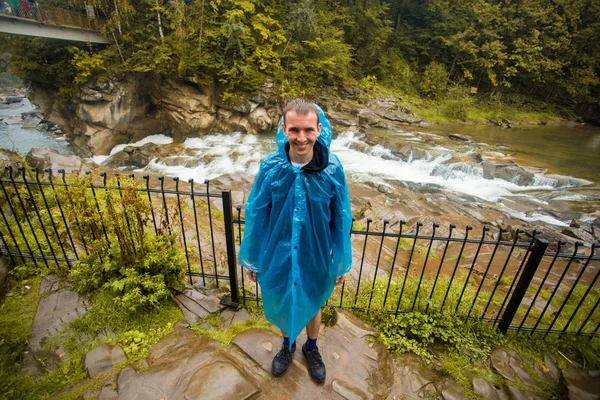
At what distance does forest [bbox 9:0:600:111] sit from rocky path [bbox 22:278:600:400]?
607 inches

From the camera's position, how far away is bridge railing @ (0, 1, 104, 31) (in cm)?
1174

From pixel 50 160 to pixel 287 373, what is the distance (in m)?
9.10

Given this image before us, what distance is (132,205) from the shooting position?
2887mm

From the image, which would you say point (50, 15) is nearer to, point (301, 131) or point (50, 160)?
point (50, 160)

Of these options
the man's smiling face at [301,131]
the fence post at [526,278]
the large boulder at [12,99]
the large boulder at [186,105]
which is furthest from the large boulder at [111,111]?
the large boulder at [12,99]

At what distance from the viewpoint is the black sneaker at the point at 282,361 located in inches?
95.8

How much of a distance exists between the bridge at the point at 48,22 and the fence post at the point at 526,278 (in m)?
18.7

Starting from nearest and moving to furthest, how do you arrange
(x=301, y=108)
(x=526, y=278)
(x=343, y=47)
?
Answer: (x=301, y=108) < (x=526, y=278) < (x=343, y=47)

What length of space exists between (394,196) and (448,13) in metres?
24.8

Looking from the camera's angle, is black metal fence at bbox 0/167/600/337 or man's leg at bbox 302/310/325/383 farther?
black metal fence at bbox 0/167/600/337

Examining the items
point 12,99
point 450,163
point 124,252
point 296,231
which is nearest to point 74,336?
point 124,252

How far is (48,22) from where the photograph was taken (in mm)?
12914

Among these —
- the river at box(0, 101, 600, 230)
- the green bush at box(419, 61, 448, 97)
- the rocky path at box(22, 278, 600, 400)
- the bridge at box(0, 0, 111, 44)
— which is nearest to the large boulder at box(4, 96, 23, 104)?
the river at box(0, 101, 600, 230)

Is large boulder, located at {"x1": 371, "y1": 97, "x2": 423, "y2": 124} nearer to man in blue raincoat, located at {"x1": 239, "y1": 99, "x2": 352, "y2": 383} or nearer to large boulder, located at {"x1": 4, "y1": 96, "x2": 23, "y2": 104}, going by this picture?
man in blue raincoat, located at {"x1": 239, "y1": 99, "x2": 352, "y2": 383}
